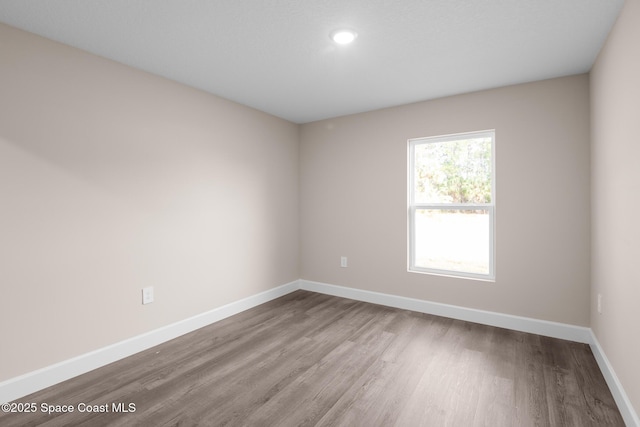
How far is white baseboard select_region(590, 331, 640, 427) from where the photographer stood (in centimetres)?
167

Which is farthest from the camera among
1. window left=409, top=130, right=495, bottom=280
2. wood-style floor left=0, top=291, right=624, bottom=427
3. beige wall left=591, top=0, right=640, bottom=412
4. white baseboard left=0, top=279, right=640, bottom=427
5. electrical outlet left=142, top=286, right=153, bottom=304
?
window left=409, top=130, right=495, bottom=280

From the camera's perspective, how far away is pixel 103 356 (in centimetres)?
242

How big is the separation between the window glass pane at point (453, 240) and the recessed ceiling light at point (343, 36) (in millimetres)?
2125

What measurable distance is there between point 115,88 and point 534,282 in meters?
4.06

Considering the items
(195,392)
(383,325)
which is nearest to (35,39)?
(195,392)

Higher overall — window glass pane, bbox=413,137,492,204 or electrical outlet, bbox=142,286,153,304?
window glass pane, bbox=413,137,492,204

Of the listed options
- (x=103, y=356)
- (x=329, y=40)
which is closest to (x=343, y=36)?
(x=329, y=40)

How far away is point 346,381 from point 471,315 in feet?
5.80

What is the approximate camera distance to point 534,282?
299cm

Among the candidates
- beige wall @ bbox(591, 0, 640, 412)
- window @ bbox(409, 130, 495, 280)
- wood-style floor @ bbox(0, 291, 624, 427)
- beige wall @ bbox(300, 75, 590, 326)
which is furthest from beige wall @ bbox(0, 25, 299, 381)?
beige wall @ bbox(591, 0, 640, 412)

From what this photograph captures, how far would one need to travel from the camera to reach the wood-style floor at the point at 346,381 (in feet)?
6.03

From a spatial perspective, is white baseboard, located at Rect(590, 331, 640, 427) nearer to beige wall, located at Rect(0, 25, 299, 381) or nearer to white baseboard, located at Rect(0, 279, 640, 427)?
white baseboard, located at Rect(0, 279, 640, 427)

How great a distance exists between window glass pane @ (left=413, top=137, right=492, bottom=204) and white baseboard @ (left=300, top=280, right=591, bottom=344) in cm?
116

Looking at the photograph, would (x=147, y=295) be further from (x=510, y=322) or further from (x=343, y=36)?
(x=510, y=322)
